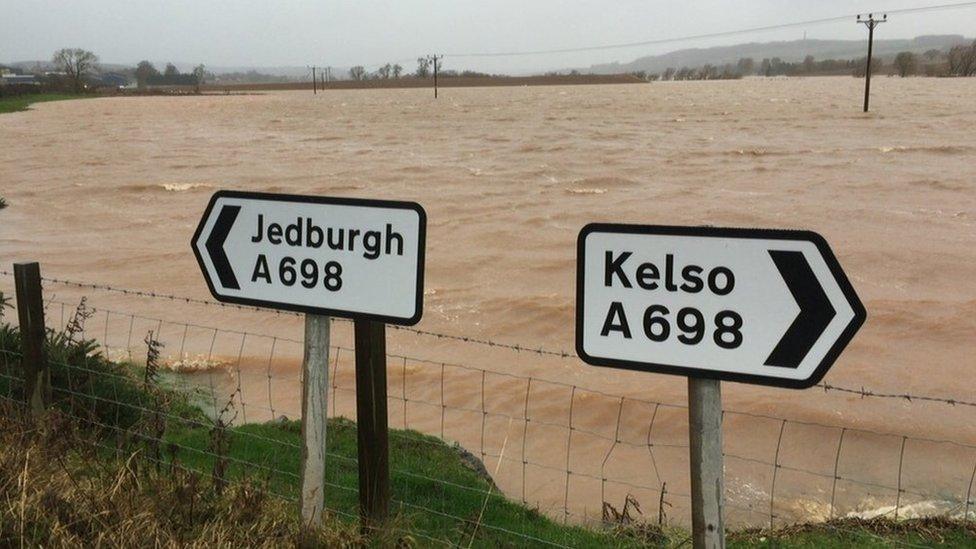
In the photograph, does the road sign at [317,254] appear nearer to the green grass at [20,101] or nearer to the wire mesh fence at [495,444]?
the wire mesh fence at [495,444]

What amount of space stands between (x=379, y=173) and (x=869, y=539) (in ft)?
78.5

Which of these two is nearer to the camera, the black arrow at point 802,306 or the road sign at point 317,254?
the black arrow at point 802,306

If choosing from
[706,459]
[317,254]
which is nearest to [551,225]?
[317,254]

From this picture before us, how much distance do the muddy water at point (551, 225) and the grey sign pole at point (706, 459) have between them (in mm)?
4376

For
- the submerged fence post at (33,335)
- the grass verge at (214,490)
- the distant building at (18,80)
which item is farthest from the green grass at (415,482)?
the distant building at (18,80)

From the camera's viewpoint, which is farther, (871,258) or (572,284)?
(871,258)

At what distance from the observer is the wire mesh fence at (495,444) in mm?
5301

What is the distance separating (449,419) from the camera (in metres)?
8.71

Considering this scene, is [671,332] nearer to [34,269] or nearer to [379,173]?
[34,269]

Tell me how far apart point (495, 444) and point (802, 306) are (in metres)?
6.08

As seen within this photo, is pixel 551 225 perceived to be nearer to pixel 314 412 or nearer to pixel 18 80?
pixel 314 412

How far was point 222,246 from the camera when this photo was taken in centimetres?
346

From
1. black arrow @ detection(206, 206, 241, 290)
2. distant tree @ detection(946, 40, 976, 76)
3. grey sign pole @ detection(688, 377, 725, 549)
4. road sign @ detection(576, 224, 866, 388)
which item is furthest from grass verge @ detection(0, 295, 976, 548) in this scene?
distant tree @ detection(946, 40, 976, 76)

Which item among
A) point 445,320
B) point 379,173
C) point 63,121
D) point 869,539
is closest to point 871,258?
point 445,320
